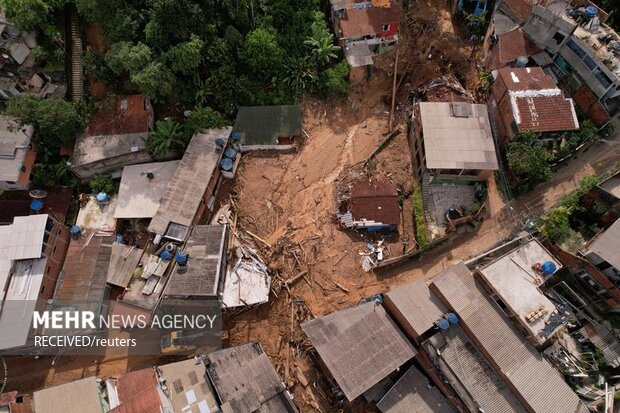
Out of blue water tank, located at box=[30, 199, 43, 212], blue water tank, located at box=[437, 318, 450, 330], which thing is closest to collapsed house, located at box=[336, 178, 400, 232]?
blue water tank, located at box=[437, 318, 450, 330]

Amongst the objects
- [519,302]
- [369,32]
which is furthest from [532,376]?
[369,32]

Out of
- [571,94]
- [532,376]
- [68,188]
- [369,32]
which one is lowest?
[532,376]

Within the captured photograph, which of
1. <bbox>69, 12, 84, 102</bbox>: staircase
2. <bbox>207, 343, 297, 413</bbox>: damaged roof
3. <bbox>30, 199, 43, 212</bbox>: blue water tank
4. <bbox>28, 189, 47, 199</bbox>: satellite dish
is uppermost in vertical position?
<bbox>69, 12, 84, 102</bbox>: staircase

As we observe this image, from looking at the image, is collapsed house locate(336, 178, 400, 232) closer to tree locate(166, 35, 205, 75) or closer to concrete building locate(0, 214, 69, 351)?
tree locate(166, 35, 205, 75)

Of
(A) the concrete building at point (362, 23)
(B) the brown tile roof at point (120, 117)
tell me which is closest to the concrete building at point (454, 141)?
(A) the concrete building at point (362, 23)

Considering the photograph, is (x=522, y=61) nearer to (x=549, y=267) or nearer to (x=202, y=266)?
(x=549, y=267)

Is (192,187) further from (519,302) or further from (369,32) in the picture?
(519,302)
